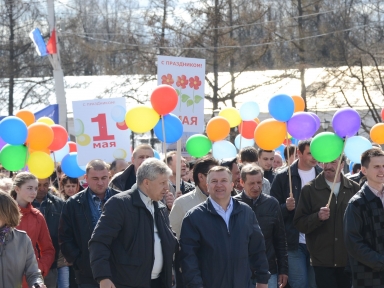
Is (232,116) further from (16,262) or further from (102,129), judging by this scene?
(16,262)

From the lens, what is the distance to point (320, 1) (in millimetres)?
29938

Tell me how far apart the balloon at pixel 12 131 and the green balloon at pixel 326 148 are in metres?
3.98

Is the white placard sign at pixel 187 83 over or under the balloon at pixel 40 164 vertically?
over

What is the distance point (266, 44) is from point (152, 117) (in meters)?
19.4

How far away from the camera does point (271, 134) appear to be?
29.0 feet

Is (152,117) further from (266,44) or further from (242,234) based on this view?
(266,44)

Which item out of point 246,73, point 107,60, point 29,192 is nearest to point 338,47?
point 246,73

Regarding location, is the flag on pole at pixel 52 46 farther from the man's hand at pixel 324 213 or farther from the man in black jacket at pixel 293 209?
the man's hand at pixel 324 213

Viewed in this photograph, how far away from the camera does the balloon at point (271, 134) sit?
884 cm

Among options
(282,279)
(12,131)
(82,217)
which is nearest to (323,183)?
(282,279)

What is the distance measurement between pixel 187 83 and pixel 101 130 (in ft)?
5.49

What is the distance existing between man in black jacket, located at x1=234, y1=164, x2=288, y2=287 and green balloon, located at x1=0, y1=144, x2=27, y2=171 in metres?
3.65

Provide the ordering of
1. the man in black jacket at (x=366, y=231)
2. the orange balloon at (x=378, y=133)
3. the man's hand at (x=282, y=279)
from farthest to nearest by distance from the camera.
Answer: the orange balloon at (x=378, y=133) → the man's hand at (x=282, y=279) → the man in black jacket at (x=366, y=231)

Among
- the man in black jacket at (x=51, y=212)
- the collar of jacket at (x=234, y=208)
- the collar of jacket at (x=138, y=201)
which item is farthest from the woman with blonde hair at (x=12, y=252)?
the man in black jacket at (x=51, y=212)
